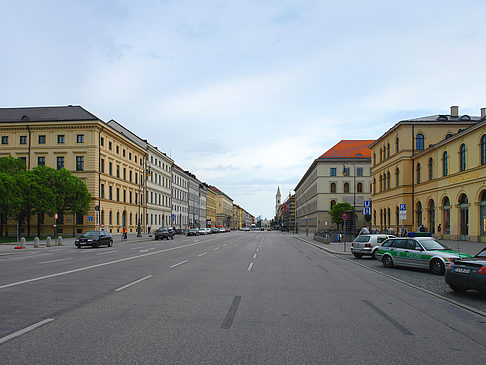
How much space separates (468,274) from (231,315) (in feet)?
21.4

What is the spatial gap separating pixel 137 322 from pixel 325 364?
11.9 ft

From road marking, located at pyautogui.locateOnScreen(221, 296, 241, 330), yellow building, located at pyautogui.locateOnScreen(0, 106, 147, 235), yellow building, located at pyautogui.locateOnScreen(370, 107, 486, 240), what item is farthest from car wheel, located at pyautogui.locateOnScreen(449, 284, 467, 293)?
yellow building, located at pyautogui.locateOnScreen(0, 106, 147, 235)

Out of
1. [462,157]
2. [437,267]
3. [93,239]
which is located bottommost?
[93,239]

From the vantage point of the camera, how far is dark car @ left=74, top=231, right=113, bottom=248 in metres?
33.6

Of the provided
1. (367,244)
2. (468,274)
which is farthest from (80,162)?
(468,274)

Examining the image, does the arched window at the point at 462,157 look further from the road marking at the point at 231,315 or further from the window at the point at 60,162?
the window at the point at 60,162

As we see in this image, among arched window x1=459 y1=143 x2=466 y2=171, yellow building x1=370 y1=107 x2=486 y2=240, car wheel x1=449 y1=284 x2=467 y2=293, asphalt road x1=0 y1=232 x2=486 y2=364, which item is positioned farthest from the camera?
arched window x1=459 y1=143 x2=466 y2=171

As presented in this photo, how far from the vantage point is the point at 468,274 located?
1081cm

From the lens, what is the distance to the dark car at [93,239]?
33.6 meters

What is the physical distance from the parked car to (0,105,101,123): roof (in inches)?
1692

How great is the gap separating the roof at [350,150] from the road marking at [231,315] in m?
92.7

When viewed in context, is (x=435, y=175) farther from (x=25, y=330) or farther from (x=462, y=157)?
(x=25, y=330)

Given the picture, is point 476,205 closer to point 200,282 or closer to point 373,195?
point 200,282

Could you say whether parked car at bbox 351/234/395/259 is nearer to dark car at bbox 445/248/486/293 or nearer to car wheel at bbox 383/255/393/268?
car wheel at bbox 383/255/393/268
